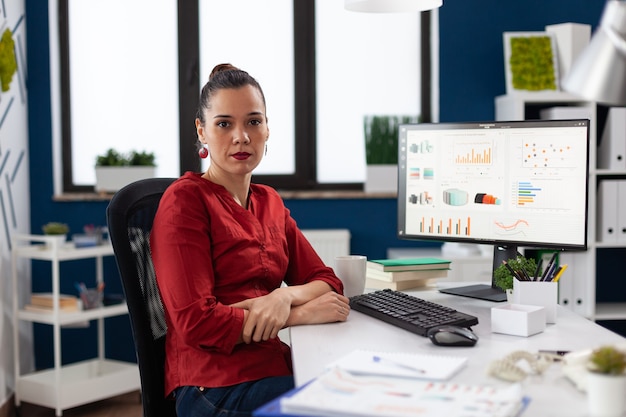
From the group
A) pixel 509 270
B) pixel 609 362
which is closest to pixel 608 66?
pixel 609 362

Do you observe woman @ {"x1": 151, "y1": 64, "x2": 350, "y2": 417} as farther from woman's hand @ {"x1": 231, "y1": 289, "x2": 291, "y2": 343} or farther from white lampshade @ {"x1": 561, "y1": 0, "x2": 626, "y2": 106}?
white lampshade @ {"x1": 561, "y1": 0, "x2": 626, "y2": 106}

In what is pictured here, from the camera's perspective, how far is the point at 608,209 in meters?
3.65

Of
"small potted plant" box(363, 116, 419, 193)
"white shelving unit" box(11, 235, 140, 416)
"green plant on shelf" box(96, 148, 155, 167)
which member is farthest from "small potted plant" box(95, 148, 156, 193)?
"small potted plant" box(363, 116, 419, 193)

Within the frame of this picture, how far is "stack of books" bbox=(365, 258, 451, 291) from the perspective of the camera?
225 cm

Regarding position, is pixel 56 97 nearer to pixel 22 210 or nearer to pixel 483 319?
pixel 22 210

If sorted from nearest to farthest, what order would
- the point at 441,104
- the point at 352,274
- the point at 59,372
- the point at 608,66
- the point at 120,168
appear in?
the point at 608,66 < the point at 352,274 < the point at 59,372 < the point at 120,168 < the point at 441,104

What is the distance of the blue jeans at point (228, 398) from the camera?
1.73 metres

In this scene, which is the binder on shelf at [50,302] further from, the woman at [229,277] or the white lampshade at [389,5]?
the white lampshade at [389,5]

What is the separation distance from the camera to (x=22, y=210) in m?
3.85

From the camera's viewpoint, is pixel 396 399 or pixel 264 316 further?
pixel 264 316

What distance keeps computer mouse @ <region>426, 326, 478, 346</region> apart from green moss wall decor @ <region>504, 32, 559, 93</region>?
7.74 ft

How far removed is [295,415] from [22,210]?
3.07 metres

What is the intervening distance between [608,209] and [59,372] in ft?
8.44

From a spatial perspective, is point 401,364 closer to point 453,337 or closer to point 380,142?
point 453,337
